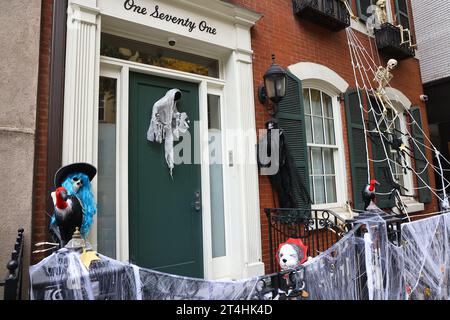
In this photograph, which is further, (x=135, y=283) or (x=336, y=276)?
(x=336, y=276)

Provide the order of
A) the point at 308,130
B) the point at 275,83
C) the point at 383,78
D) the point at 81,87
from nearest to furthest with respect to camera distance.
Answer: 1. the point at 81,87
2. the point at 275,83
3. the point at 308,130
4. the point at 383,78

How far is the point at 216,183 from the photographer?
4.19 m

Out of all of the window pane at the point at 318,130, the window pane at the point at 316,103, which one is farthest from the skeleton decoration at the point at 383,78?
the window pane at the point at 318,130

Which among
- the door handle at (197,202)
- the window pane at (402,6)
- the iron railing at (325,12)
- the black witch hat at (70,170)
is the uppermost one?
the window pane at (402,6)

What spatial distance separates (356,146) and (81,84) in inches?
180

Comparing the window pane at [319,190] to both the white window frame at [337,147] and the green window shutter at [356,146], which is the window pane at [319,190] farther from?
the green window shutter at [356,146]

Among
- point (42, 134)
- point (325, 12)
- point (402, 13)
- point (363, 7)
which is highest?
point (402, 13)

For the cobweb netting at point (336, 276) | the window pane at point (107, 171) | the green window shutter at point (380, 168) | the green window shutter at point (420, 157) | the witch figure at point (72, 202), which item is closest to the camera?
the cobweb netting at point (336, 276)

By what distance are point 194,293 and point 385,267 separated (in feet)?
5.83

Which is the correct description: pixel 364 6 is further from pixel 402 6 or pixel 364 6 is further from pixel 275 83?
pixel 275 83

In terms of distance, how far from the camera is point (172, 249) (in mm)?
3670

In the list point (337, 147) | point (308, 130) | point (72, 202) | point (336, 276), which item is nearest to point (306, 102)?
point (308, 130)

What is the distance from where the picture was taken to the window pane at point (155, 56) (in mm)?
3688

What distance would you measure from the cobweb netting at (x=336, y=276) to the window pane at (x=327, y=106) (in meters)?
2.50
